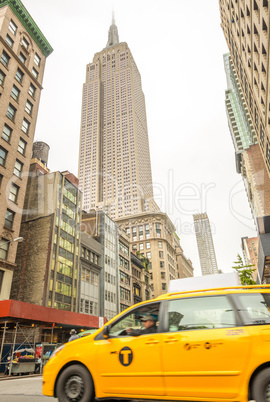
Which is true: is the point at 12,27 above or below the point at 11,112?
above

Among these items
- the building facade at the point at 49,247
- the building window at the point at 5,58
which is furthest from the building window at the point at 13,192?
the building window at the point at 5,58

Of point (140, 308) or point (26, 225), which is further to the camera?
point (26, 225)

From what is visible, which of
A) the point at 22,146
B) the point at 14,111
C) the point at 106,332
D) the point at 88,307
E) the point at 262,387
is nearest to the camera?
the point at 262,387

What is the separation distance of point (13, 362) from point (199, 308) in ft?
58.6

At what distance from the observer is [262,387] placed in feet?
12.9

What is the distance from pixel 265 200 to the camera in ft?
224

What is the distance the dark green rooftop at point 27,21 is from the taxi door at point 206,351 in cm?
4226

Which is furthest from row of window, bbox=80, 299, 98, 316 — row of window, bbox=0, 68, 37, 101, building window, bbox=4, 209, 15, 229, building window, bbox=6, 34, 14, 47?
building window, bbox=6, 34, 14, 47

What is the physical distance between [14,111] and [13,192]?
9719 mm

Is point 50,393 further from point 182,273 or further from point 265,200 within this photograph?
point 182,273

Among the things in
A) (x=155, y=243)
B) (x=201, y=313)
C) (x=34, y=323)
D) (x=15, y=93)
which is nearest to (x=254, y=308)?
(x=201, y=313)

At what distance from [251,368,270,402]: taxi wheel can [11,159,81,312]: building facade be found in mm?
28960

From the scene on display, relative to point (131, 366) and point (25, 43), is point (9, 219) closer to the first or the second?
point (25, 43)

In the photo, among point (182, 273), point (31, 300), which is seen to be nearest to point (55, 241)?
point (31, 300)
